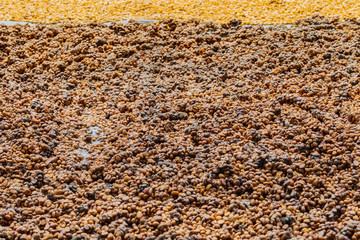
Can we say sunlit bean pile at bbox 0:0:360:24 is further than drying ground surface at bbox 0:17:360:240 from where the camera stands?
Yes

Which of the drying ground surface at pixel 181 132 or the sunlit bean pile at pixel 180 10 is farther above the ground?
the sunlit bean pile at pixel 180 10

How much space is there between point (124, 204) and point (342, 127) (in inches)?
82.1

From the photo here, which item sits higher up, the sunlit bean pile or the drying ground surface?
the sunlit bean pile

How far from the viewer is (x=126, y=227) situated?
2707mm

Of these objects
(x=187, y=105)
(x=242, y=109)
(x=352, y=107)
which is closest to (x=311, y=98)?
(x=352, y=107)

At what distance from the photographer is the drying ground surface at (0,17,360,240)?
277 cm

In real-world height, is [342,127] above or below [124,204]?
Result: above

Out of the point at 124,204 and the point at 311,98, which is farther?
the point at 311,98

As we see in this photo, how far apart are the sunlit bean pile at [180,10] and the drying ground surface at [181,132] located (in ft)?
1.53

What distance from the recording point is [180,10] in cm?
610

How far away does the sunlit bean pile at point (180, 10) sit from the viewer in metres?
5.82

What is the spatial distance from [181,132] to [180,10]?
3.12m

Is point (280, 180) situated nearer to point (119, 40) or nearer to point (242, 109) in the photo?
point (242, 109)

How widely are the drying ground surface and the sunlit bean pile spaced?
466 mm
